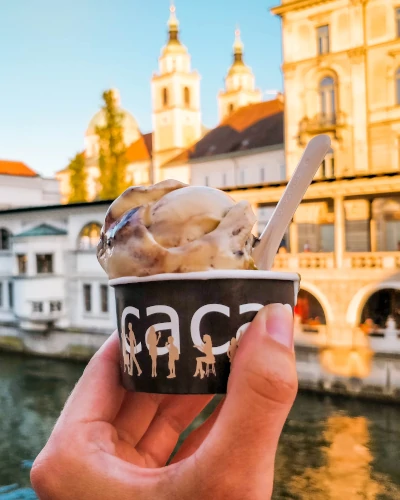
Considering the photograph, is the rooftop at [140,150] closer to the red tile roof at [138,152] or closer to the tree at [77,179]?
the red tile roof at [138,152]

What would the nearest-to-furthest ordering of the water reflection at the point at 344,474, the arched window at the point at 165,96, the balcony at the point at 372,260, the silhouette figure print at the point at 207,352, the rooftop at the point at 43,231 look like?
the silhouette figure print at the point at 207,352, the water reflection at the point at 344,474, the balcony at the point at 372,260, the rooftop at the point at 43,231, the arched window at the point at 165,96

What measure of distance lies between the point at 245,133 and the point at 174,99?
54.9 feet

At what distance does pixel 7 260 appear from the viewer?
2609 cm

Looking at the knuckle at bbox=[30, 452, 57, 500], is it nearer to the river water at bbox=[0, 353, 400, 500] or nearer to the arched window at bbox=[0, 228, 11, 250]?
the river water at bbox=[0, 353, 400, 500]

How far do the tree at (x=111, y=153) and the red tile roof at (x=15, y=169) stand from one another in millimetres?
12302

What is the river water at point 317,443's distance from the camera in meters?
11.5

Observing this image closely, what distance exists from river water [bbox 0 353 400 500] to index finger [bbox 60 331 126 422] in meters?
9.89

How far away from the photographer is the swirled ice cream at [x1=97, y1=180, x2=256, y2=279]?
7.00ft

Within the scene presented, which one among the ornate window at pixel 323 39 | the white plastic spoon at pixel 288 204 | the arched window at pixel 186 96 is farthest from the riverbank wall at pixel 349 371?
the arched window at pixel 186 96

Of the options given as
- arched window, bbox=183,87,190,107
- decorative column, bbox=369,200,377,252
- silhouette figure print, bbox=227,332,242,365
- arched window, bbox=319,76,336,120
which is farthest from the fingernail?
arched window, bbox=183,87,190,107

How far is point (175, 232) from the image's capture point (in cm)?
224

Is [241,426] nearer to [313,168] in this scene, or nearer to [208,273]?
[208,273]

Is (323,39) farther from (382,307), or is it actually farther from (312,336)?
(312,336)

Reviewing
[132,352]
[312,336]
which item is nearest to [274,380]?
[132,352]
